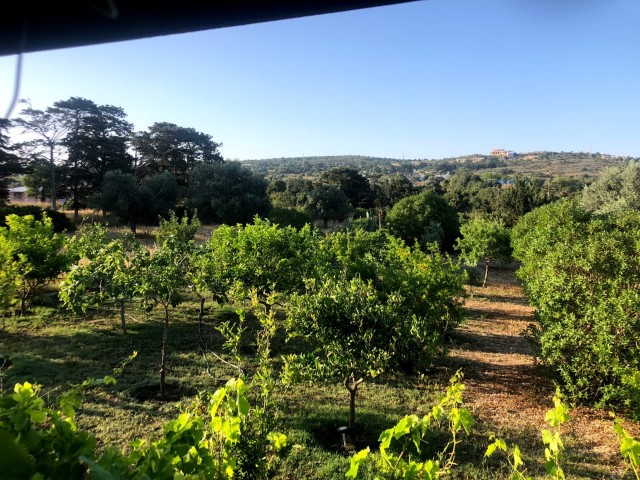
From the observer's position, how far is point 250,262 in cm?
795

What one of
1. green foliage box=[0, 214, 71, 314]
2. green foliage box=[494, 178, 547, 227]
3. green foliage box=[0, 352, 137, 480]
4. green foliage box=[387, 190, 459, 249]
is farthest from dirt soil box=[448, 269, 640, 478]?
green foliage box=[494, 178, 547, 227]

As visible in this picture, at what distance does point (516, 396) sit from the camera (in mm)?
7141

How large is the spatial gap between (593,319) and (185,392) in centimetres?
706

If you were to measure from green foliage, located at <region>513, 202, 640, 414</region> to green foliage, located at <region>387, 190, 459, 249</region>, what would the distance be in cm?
1914

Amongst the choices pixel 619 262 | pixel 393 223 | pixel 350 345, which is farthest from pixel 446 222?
pixel 350 345

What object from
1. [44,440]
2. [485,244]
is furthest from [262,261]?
[485,244]

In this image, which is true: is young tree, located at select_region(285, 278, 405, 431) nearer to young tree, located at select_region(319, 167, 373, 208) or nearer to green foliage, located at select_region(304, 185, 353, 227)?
green foliage, located at select_region(304, 185, 353, 227)

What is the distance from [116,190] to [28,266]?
19986 millimetres

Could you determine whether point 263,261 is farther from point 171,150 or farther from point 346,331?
point 171,150

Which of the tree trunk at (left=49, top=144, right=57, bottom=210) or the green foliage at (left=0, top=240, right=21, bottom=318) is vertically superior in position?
the tree trunk at (left=49, top=144, right=57, bottom=210)

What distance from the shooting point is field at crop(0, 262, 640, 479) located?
505cm

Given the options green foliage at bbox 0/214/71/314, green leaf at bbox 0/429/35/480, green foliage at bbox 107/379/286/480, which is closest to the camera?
green leaf at bbox 0/429/35/480

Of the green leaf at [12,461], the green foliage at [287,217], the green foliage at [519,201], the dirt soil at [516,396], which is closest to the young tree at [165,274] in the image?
the dirt soil at [516,396]

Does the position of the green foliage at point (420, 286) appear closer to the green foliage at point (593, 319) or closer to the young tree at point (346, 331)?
the young tree at point (346, 331)
